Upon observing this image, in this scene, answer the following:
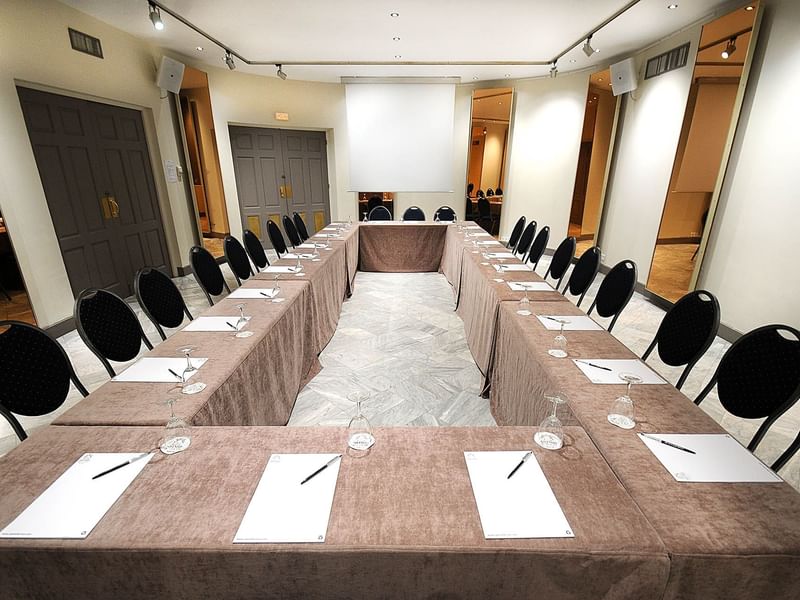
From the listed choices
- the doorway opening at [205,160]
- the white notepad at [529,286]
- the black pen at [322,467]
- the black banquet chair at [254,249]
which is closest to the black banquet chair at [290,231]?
the black banquet chair at [254,249]

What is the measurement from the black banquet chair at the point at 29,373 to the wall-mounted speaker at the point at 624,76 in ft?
21.0

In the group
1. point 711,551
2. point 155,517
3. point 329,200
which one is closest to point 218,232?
point 329,200

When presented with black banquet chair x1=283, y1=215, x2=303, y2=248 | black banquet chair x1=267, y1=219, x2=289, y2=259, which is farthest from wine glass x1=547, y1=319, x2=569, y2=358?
black banquet chair x1=283, y1=215, x2=303, y2=248

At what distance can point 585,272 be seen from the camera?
3.49 metres

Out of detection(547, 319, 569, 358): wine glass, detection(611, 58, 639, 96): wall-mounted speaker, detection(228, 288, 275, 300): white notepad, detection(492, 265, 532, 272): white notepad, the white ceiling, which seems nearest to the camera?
detection(547, 319, 569, 358): wine glass

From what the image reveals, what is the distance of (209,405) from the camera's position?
156cm

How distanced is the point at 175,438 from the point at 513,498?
1.07m

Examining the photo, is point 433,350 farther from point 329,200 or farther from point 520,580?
point 329,200

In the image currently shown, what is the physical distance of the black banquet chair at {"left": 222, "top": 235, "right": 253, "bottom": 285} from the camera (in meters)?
3.78

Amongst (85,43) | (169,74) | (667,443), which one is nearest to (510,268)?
(667,443)

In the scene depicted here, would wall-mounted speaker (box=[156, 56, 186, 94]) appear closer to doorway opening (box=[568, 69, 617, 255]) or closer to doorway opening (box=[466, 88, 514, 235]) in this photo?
doorway opening (box=[568, 69, 617, 255])

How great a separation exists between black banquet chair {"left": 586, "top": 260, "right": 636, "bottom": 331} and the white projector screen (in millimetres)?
5080

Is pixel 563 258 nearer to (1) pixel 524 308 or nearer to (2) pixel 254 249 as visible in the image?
(1) pixel 524 308

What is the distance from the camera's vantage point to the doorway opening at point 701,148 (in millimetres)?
3835
